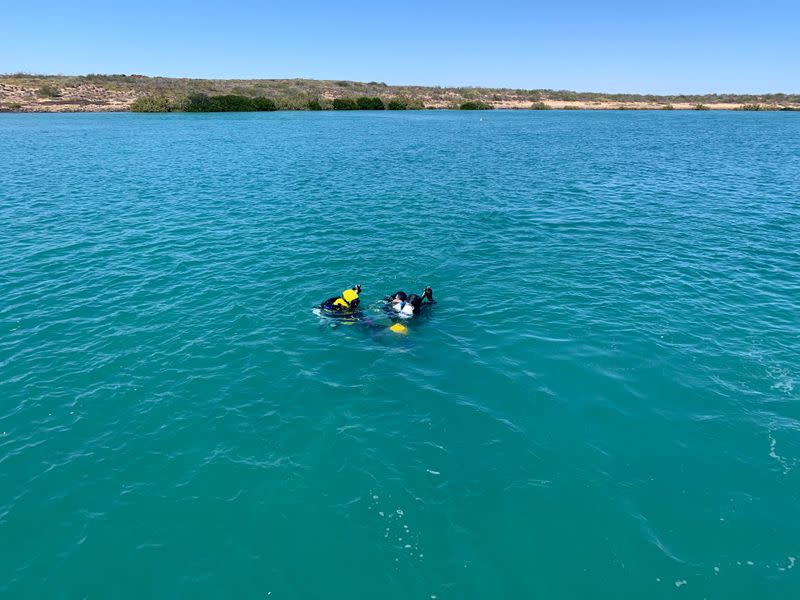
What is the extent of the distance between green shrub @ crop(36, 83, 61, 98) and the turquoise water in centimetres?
13592

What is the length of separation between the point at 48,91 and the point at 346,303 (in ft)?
560

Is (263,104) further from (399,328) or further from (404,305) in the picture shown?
(399,328)

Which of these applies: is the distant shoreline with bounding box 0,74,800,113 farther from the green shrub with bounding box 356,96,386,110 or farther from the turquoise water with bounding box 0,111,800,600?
the turquoise water with bounding box 0,111,800,600

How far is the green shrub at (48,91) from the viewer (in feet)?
461

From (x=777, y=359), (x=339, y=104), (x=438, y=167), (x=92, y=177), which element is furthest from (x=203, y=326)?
(x=339, y=104)

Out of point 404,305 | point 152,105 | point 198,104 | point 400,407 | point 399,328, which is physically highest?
point 198,104

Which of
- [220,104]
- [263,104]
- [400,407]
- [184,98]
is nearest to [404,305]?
[400,407]

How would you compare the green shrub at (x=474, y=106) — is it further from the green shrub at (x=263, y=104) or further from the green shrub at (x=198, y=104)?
the green shrub at (x=198, y=104)

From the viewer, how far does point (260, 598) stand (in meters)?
10.7

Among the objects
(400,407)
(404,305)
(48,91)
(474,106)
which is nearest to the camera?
(400,407)

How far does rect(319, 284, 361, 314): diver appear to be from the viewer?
850 inches

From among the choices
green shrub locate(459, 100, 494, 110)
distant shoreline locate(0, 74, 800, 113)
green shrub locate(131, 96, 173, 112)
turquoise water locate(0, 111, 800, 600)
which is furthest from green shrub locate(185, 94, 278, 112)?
turquoise water locate(0, 111, 800, 600)

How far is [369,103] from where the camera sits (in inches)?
6358

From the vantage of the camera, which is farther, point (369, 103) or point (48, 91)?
point (369, 103)
